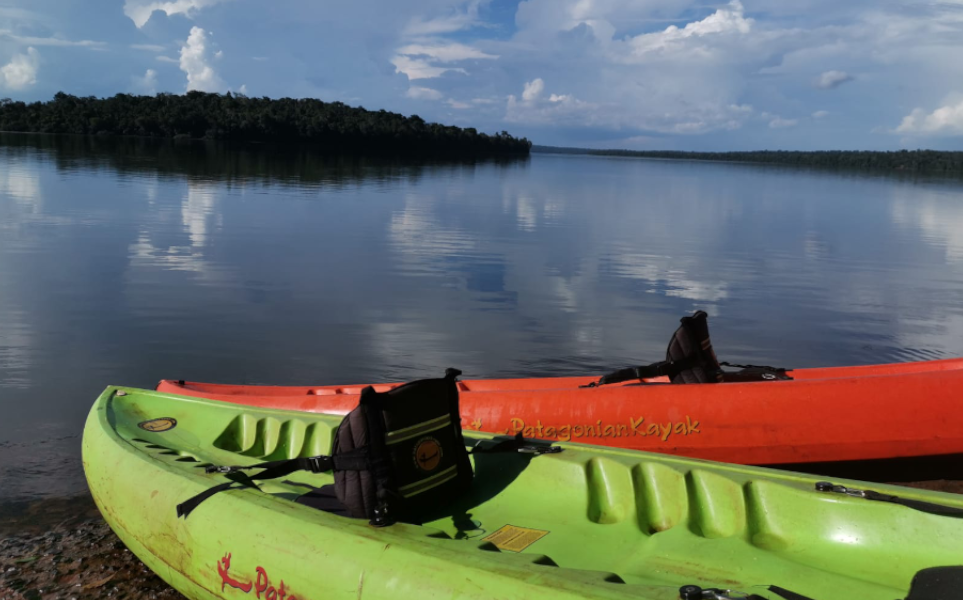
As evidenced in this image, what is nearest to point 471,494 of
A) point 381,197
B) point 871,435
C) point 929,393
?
point 871,435

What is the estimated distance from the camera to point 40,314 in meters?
10.5

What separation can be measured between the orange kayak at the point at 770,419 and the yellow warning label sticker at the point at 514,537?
5.38ft

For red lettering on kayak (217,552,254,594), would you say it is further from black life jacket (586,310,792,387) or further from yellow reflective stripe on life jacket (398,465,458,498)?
black life jacket (586,310,792,387)

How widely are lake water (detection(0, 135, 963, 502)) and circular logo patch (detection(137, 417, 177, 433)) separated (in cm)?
91

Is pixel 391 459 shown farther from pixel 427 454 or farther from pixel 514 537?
pixel 514 537

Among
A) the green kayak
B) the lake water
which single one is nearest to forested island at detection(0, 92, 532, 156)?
the lake water

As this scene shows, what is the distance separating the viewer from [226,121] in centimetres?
8725

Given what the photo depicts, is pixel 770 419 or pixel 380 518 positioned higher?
pixel 380 518

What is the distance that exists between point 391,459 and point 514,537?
0.77 metres

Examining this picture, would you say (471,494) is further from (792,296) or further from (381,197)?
(381,197)

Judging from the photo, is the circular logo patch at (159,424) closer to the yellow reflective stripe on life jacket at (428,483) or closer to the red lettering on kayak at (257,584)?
the red lettering on kayak at (257,584)

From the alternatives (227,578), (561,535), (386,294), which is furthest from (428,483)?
(386,294)

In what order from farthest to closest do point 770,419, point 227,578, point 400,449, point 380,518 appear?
point 770,419 → point 400,449 → point 227,578 → point 380,518

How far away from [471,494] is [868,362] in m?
7.85
